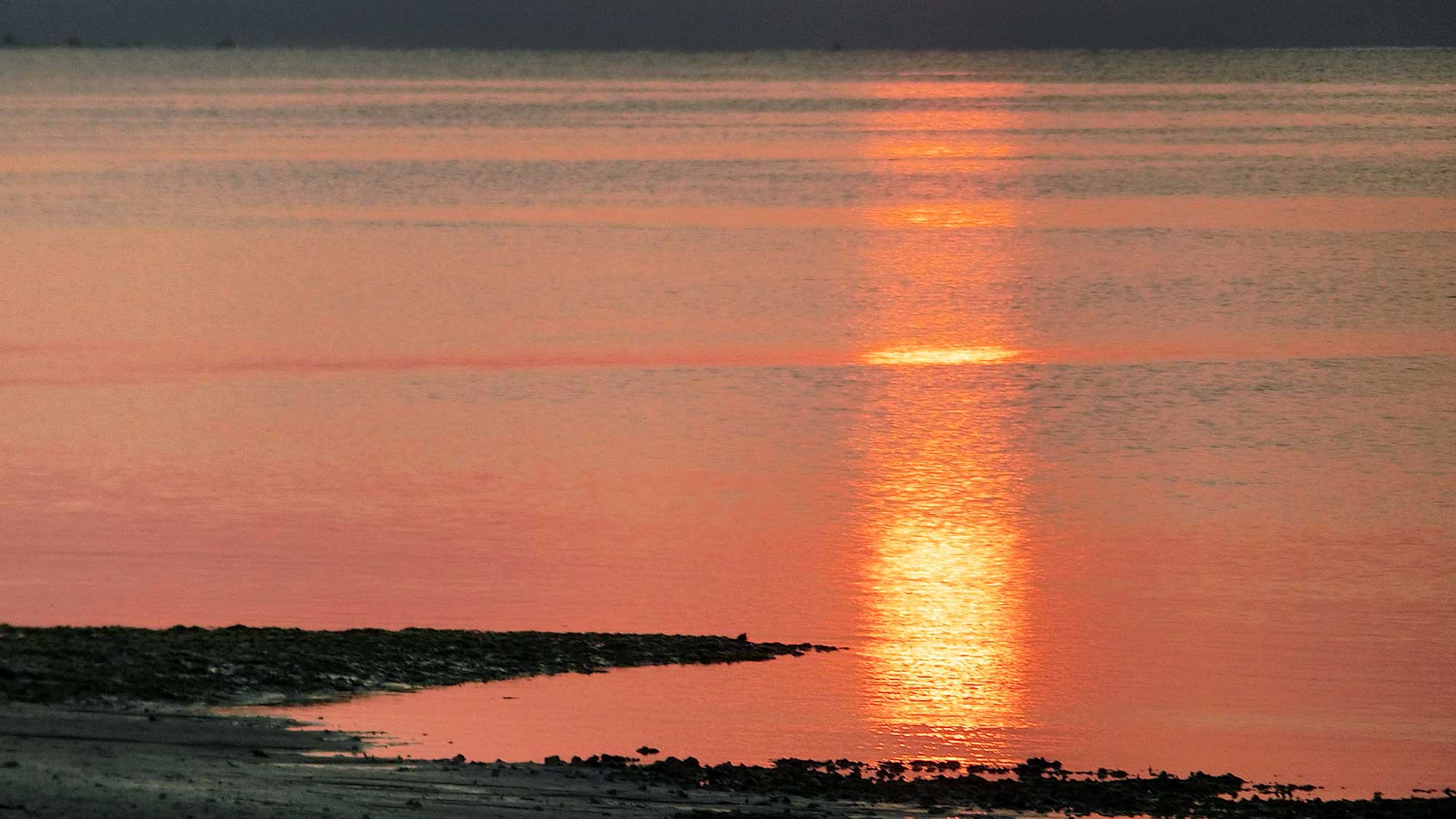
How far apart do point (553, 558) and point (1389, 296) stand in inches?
730

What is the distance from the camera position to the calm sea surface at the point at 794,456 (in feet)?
32.4

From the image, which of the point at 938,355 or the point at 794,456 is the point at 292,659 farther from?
the point at 938,355

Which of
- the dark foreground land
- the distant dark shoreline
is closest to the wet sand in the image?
the dark foreground land

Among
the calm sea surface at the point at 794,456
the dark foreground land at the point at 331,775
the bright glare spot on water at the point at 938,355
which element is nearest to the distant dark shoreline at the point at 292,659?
the dark foreground land at the point at 331,775

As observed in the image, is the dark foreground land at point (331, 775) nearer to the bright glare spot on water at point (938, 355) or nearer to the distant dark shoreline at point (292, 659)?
the distant dark shoreline at point (292, 659)

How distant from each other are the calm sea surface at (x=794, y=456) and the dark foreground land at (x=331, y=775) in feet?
→ 1.71

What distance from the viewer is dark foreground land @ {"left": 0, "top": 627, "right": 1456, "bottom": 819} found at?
7.33 m

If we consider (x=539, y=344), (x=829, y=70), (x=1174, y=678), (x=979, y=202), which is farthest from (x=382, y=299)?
(x=829, y=70)

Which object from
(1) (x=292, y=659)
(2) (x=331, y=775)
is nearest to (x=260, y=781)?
(2) (x=331, y=775)

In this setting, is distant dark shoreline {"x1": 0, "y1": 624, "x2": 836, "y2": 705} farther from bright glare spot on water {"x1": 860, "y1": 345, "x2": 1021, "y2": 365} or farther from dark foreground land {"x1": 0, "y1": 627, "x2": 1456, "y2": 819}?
bright glare spot on water {"x1": 860, "y1": 345, "x2": 1021, "y2": 365}

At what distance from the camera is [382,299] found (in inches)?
1068

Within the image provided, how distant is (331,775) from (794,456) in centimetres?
917

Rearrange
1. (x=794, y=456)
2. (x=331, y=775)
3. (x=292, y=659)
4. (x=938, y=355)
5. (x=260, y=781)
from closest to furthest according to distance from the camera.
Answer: (x=260, y=781) → (x=331, y=775) → (x=292, y=659) → (x=794, y=456) → (x=938, y=355)

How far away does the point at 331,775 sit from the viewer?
785 cm
